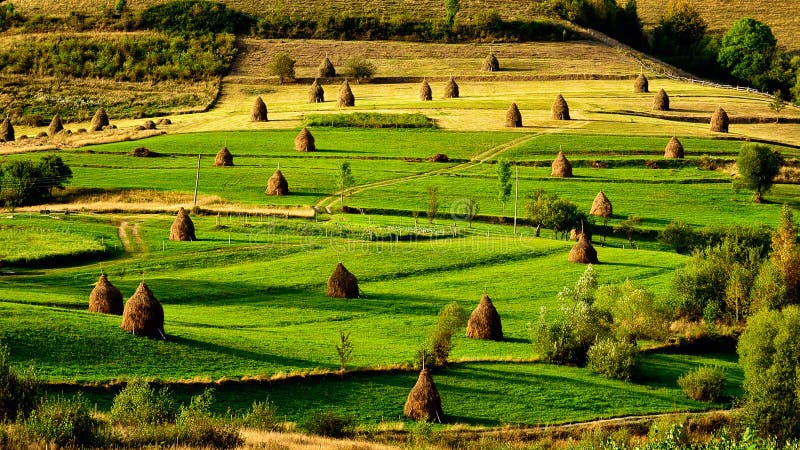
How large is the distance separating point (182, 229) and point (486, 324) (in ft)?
82.8

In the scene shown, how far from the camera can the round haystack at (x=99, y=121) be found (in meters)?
121

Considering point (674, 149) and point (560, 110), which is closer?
point (674, 149)

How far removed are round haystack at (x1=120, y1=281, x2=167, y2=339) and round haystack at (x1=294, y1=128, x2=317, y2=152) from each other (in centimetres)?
5317

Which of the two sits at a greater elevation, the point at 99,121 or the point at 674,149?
A: the point at 674,149

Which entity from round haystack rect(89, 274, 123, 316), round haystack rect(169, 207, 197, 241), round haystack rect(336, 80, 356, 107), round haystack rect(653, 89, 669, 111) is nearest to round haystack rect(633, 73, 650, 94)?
round haystack rect(653, 89, 669, 111)


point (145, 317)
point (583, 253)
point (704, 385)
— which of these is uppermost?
point (145, 317)

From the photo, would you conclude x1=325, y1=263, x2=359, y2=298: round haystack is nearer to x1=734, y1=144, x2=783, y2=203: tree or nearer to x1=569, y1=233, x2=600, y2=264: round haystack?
x1=569, y1=233, x2=600, y2=264: round haystack

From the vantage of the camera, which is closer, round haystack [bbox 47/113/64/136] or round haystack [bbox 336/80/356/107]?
round haystack [bbox 47/113/64/136]

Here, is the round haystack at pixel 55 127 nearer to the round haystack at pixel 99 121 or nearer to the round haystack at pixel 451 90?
the round haystack at pixel 99 121

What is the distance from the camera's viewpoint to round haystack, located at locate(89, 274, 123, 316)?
6006 centimetres

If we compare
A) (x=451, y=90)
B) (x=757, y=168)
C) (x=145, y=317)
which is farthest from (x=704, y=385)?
(x=451, y=90)

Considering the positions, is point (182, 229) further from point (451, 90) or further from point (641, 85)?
point (641, 85)

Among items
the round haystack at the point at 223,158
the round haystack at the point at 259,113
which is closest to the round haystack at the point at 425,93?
the round haystack at the point at 259,113

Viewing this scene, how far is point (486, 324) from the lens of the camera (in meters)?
61.2
